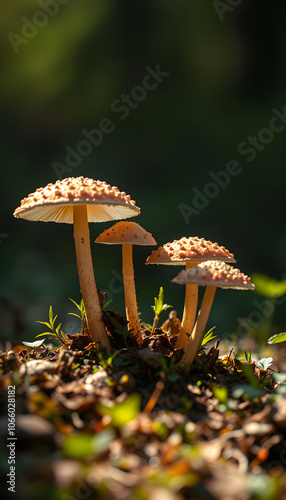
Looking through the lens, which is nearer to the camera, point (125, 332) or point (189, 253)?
point (189, 253)

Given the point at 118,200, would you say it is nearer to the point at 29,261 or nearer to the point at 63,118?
the point at 29,261

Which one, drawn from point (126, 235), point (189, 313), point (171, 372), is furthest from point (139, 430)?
point (126, 235)

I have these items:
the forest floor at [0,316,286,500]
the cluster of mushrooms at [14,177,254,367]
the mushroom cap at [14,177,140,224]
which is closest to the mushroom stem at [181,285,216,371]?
the cluster of mushrooms at [14,177,254,367]

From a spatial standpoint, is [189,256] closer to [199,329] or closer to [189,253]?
[189,253]

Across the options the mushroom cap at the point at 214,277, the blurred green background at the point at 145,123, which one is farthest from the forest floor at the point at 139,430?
the blurred green background at the point at 145,123

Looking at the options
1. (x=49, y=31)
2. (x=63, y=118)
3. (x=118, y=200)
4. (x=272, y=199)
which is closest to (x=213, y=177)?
(x=272, y=199)

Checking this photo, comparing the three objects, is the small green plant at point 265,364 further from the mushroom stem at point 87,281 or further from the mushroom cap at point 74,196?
the mushroom cap at point 74,196

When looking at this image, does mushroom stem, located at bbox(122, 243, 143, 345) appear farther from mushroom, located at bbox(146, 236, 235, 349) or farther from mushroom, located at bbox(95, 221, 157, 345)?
mushroom, located at bbox(146, 236, 235, 349)
